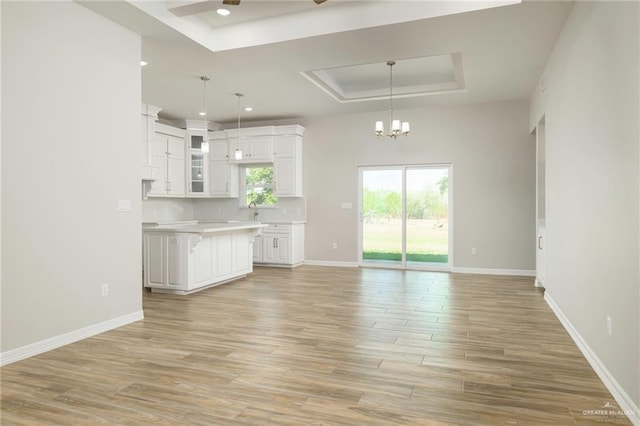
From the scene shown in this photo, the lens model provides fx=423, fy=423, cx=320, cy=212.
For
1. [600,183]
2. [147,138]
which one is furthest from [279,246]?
[600,183]

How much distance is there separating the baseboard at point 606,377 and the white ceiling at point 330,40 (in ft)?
9.40

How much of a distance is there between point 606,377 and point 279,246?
5943mm

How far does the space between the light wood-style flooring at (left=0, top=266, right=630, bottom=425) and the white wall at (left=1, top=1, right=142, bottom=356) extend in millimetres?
403

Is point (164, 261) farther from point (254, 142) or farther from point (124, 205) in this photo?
point (254, 142)

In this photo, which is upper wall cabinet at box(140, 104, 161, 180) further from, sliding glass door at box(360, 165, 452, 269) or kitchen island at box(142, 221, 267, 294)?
sliding glass door at box(360, 165, 452, 269)

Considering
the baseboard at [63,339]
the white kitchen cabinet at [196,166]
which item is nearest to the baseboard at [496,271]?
the white kitchen cabinet at [196,166]

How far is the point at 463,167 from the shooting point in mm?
7430

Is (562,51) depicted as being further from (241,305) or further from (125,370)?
(125,370)

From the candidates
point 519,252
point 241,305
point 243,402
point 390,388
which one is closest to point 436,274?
point 519,252

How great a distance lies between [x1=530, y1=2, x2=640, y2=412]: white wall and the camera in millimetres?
2346

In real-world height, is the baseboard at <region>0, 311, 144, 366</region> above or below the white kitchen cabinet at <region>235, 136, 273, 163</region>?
below

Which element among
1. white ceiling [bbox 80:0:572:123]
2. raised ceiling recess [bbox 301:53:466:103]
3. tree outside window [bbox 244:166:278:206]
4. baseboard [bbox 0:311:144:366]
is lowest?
baseboard [bbox 0:311:144:366]

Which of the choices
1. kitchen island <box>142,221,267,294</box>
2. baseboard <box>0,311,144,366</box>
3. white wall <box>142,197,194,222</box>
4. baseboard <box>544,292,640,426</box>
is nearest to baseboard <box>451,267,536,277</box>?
baseboard <box>544,292,640,426</box>

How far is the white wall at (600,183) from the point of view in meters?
2.35
